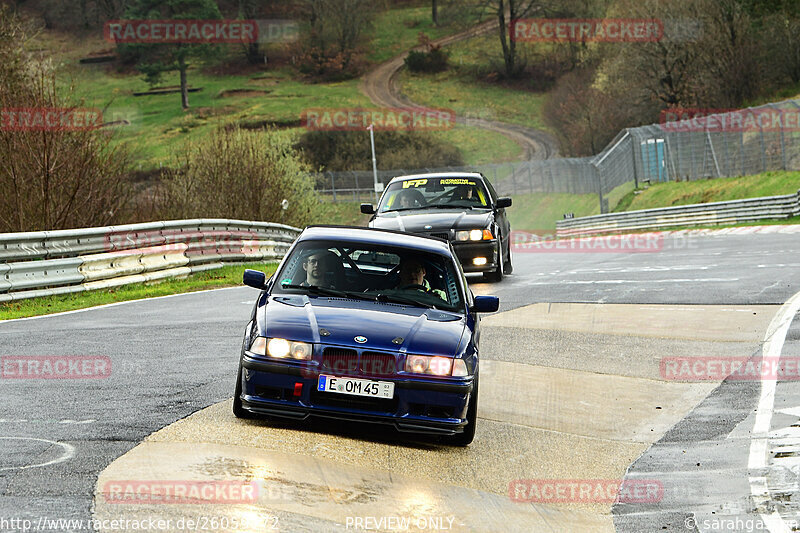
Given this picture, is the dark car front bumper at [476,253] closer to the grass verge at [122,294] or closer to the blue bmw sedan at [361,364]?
the grass verge at [122,294]

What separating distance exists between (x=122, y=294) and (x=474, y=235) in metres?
5.59

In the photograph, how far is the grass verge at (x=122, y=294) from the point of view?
1560 centimetres

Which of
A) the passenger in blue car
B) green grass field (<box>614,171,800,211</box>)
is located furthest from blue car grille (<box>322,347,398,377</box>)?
green grass field (<box>614,171,800,211</box>)

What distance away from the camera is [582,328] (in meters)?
13.6

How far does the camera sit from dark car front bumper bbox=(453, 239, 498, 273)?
17594mm

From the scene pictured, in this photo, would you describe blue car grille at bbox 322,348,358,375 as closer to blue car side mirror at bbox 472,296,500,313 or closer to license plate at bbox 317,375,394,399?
license plate at bbox 317,375,394,399

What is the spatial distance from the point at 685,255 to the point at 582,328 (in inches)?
474

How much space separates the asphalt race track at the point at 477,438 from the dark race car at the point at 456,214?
9.89ft

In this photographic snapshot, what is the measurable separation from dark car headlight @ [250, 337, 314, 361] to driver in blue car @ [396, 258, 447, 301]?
142cm

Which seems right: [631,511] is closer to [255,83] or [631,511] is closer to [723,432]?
[723,432]

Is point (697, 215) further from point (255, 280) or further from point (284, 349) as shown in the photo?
point (284, 349)

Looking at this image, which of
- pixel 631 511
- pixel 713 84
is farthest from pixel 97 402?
pixel 713 84

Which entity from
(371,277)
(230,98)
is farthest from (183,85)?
(371,277)

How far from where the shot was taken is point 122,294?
706 inches
